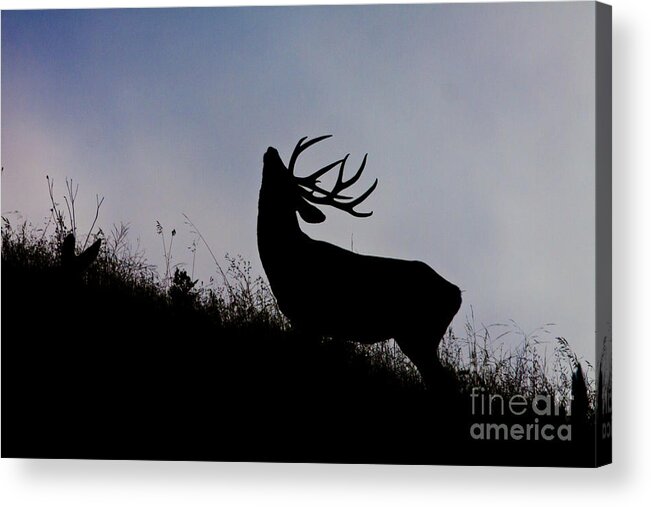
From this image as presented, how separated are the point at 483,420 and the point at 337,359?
84 centimetres

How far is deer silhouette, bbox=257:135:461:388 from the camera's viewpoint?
8.73 meters

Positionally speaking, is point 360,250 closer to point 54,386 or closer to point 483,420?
point 483,420

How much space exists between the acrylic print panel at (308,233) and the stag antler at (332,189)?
1 cm

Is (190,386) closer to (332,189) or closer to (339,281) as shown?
(339,281)

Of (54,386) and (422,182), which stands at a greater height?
(422,182)

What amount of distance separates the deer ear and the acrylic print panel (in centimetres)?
1

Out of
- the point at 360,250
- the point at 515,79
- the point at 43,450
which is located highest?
the point at 515,79

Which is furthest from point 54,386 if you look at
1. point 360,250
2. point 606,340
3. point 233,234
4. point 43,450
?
point 606,340

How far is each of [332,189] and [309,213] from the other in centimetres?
19

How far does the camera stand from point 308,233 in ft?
29.0

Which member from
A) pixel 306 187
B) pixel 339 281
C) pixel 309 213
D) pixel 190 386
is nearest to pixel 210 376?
pixel 190 386

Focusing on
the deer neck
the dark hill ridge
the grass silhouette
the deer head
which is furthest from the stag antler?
the dark hill ridge

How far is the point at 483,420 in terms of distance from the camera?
28.4 ft

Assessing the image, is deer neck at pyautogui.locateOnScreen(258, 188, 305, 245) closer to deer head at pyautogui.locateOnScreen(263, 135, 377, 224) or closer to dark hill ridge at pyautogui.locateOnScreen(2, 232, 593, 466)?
deer head at pyautogui.locateOnScreen(263, 135, 377, 224)
